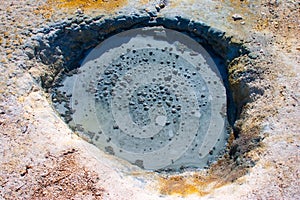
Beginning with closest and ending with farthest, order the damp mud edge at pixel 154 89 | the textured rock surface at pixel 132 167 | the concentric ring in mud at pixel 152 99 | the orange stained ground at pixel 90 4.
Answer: the textured rock surface at pixel 132 167 < the damp mud edge at pixel 154 89 < the concentric ring in mud at pixel 152 99 < the orange stained ground at pixel 90 4

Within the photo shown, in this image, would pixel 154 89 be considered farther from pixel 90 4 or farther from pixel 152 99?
pixel 90 4

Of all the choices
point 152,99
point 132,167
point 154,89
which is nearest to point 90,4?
point 154,89

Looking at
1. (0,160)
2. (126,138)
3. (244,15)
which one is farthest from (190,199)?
(244,15)

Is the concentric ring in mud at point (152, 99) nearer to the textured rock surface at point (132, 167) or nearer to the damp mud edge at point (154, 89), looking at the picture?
the damp mud edge at point (154, 89)

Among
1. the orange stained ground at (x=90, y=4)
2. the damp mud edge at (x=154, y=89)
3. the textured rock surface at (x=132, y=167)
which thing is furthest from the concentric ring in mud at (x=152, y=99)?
the orange stained ground at (x=90, y=4)

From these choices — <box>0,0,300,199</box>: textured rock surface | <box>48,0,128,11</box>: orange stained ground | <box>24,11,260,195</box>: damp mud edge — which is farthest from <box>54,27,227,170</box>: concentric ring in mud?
<box>48,0,128,11</box>: orange stained ground

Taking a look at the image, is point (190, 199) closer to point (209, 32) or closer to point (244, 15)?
point (209, 32)

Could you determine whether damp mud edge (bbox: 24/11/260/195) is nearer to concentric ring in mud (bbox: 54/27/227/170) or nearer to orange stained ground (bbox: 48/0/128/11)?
concentric ring in mud (bbox: 54/27/227/170)
